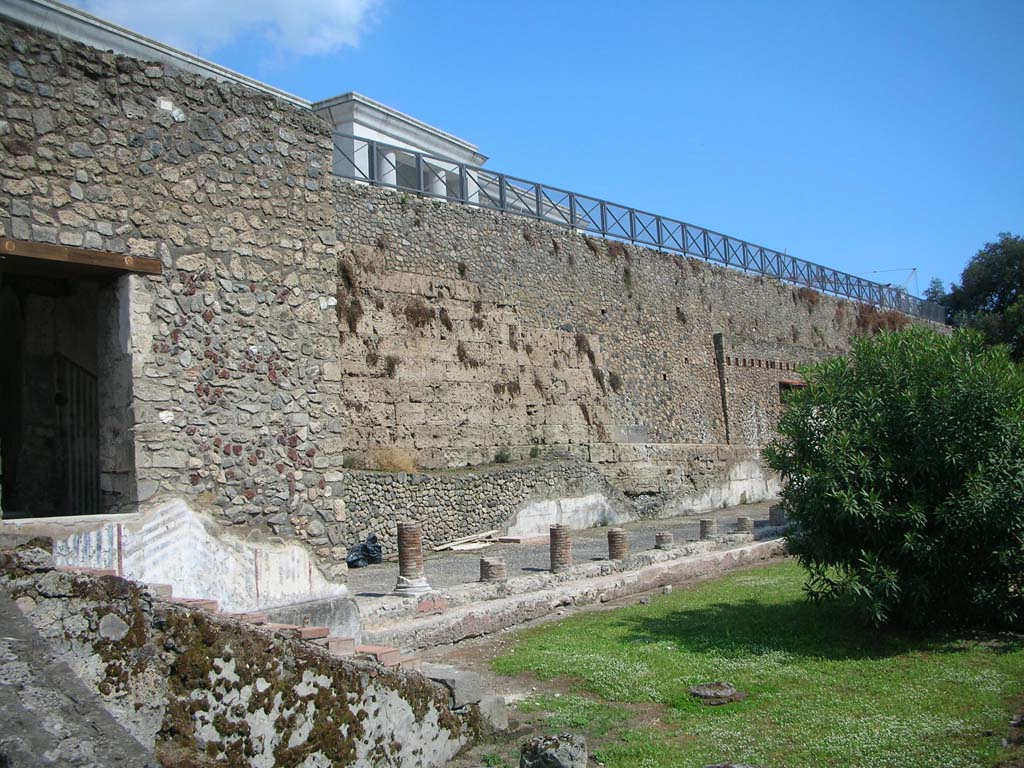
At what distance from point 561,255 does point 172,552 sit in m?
16.3

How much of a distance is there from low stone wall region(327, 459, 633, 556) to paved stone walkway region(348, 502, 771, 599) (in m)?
0.59

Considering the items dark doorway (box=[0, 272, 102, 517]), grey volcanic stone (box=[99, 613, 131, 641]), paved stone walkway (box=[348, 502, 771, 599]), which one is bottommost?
paved stone walkway (box=[348, 502, 771, 599])

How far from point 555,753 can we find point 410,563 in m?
5.66

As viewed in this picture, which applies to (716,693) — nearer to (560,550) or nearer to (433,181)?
(560,550)

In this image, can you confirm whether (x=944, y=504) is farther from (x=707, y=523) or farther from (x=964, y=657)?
(x=707, y=523)

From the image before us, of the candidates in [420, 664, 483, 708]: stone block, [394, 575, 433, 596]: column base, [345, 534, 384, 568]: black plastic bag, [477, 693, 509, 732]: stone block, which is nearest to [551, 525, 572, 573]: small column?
[394, 575, 433, 596]: column base

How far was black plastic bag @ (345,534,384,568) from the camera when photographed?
14000 mm

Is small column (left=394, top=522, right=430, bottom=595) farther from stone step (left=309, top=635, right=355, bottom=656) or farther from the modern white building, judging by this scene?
the modern white building

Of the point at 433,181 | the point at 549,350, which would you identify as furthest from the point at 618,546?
the point at 433,181

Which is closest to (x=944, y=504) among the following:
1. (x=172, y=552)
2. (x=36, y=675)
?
(x=172, y=552)

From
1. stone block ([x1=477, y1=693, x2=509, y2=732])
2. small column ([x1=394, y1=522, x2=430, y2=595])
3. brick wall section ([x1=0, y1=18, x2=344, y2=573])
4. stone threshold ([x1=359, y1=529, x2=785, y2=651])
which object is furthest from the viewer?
small column ([x1=394, y1=522, x2=430, y2=595])

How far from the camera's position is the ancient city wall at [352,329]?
6.24 m

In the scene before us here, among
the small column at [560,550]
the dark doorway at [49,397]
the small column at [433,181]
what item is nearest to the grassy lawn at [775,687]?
the small column at [560,550]

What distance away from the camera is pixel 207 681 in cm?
438
